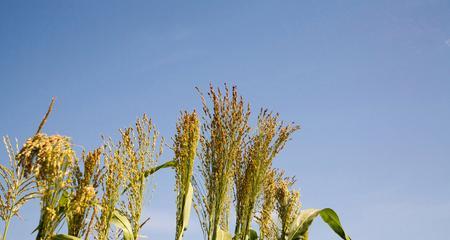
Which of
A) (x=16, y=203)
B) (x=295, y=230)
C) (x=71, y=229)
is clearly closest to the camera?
(x=16, y=203)

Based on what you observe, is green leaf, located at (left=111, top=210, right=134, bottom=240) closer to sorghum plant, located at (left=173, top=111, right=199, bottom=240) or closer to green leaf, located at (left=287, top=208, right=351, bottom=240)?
sorghum plant, located at (left=173, top=111, right=199, bottom=240)

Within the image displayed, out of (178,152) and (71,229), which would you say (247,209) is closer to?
(178,152)

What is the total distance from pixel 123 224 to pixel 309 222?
78.8 inches

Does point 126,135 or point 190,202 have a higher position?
point 126,135

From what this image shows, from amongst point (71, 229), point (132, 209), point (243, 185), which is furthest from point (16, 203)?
point (243, 185)

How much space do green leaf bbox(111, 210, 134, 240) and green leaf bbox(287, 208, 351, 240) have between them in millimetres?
1728

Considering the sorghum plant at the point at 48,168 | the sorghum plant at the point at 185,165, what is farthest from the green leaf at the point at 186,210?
the sorghum plant at the point at 48,168

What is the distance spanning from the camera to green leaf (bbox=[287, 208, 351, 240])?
4.50m

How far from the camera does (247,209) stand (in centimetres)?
368

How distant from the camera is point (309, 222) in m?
4.64

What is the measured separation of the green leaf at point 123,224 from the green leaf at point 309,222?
5.67ft

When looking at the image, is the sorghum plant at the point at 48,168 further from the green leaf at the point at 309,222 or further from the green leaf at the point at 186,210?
the green leaf at the point at 309,222

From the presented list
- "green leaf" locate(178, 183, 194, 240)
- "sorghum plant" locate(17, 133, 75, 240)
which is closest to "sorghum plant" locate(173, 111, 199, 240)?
"green leaf" locate(178, 183, 194, 240)

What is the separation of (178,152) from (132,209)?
590 millimetres
